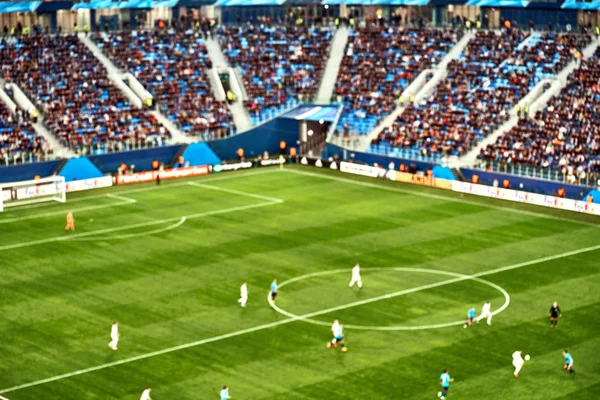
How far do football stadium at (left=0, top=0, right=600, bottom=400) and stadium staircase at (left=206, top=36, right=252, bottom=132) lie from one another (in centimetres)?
24

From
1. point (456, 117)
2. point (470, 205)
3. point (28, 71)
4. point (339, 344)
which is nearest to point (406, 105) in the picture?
point (456, 117)

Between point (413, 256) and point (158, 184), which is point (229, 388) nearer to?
point (413, 256)

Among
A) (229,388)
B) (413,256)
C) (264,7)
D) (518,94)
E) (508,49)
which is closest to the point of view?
(229,388)

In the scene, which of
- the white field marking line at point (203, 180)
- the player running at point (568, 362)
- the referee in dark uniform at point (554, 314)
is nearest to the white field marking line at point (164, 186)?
the white field marking line at point (203, 180)

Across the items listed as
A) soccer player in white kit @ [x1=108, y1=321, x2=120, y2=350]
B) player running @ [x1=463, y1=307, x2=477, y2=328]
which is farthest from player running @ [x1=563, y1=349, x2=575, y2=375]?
soccer player in white kit @ [x1=108, y1=321, x2=120, y2=350]

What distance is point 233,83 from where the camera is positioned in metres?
111

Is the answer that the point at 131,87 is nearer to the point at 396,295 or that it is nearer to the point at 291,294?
the point at 291,294

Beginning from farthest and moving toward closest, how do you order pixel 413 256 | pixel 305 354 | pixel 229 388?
pixel 413 256 → pixel 305 354 → pixel 229 388

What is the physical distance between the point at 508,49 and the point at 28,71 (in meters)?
42.6

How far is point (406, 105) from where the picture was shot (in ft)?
344

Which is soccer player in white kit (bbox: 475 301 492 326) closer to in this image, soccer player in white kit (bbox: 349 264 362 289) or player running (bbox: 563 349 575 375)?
player running (bbox: 563 349 575 375)

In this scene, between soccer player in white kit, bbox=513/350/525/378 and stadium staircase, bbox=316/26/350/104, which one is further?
stadium staircase, bbox=316/26/350/104

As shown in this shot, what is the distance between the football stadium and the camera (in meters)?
52.3

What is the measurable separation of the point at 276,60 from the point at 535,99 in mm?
28195
